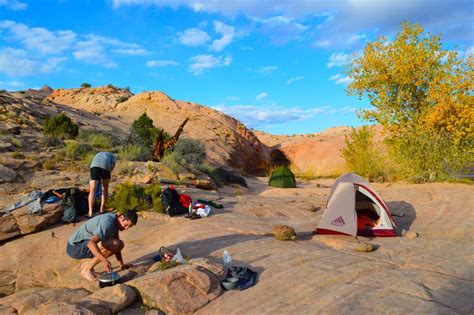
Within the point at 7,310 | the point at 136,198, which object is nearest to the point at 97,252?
the point at 7,310

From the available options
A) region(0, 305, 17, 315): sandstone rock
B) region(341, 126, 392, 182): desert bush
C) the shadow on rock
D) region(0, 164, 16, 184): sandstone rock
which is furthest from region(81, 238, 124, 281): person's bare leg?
region(341, 126, 392, 182): desert bush

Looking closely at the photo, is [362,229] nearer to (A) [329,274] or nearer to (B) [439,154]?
(A) [329,274]

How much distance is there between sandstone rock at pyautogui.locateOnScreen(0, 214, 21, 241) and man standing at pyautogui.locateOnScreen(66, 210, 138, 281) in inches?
124

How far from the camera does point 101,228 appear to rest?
625cm

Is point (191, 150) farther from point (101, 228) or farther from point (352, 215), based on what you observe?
point (101, 228)

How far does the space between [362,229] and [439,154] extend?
348 inches

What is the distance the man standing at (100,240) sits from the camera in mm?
6117

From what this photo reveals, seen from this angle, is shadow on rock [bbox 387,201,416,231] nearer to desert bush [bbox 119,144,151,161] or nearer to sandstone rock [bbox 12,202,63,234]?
sandstone rock [bbox 12,202,63,234]

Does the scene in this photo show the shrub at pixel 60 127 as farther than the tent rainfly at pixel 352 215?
Yes

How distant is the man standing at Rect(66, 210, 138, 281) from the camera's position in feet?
20.1

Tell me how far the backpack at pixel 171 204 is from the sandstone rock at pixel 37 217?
245 cm

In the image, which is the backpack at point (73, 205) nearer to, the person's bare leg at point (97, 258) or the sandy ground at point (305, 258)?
the sandy ground at point (305, 258)

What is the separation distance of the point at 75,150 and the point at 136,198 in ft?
23.1

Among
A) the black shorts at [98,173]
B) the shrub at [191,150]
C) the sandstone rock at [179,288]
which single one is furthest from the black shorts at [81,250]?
the shrub at [191,150]
